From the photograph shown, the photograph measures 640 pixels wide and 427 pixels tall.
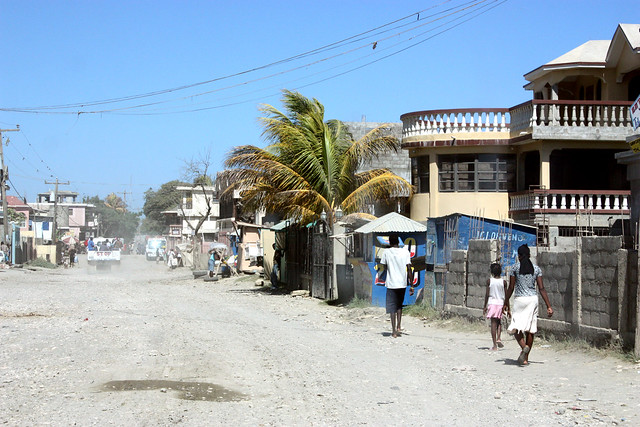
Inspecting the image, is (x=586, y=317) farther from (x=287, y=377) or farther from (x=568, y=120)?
(x=568, y=120)

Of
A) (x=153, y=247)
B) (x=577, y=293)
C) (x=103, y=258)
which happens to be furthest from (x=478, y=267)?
(x=153, y=247)

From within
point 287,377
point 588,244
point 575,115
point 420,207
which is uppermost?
point 575,115

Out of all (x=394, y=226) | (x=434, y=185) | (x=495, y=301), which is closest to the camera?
(x=495, y=301)

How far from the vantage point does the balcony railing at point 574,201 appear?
79.8 ft

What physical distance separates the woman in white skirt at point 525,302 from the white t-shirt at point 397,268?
353 centimetres

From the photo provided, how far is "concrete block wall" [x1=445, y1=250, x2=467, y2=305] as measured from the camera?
15.8 metres

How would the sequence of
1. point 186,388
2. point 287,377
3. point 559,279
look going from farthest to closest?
point 559,279 < point 287,377 < point 186,388

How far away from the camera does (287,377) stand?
9.65 m

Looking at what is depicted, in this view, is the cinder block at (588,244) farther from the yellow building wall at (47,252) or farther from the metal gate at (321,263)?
the yellow building wall at (47,252)

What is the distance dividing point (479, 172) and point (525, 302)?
57.3ft

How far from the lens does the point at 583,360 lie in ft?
34.8

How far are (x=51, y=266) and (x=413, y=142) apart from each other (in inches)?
1316

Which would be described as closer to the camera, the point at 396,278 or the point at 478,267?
the point at 396,278

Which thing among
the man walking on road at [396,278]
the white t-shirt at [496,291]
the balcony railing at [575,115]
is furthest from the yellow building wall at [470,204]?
the white t-shirt at [496,291]
